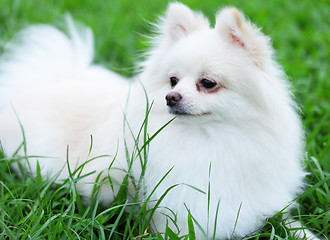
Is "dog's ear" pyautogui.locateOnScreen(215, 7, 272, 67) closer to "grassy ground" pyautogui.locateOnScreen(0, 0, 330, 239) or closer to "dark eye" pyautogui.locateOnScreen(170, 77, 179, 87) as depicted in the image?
"dark eye" pyautogui.locateOnScreen(170, 77, 179, 87)

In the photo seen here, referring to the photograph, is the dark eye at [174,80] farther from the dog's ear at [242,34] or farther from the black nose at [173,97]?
the dog's ear at [242,34]

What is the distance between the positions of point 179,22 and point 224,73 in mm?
482

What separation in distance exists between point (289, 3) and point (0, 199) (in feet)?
14.8

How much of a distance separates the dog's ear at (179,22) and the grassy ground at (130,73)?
1.61ft

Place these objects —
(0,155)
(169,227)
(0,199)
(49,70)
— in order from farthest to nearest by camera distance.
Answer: (49,70)
(0,155)
(0,199)
(169,227)

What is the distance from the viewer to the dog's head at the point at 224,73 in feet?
6.57

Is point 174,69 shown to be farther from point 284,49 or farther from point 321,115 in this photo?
point 284,49

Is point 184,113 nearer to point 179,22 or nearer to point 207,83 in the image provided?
point 207,83

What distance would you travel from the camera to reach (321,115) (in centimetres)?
351

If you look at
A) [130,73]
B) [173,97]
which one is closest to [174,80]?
[173,97]

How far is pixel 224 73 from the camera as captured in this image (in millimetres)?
Answer: 2002

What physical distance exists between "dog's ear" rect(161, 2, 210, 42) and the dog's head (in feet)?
0.49

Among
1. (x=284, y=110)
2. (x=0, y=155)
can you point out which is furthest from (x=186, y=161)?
(x=0, y=155)

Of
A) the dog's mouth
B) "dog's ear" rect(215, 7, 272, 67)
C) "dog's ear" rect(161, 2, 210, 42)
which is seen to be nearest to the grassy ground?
"dog's ear" rect(161, 2, 210, 42)
